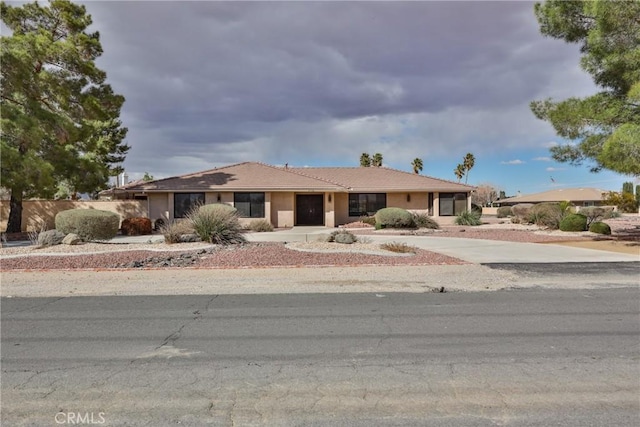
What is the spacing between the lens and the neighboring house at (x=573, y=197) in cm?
6844

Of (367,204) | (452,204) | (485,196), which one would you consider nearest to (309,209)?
(367,204)

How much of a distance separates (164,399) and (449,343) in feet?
11.5

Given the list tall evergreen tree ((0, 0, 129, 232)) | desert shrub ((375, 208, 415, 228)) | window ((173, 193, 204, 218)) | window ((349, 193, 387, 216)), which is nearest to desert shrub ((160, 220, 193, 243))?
tall evergreen tree ((0, 0, 129, 232))

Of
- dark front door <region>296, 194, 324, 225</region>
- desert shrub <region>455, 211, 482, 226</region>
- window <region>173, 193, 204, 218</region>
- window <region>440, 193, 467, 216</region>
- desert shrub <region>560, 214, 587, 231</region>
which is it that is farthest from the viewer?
window <region>440, 193, 467, 216</region>

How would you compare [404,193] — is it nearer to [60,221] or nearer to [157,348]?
[60,221]

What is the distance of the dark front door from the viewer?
33.3 metres

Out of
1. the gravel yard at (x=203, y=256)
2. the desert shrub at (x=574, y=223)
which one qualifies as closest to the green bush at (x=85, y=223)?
the gravel yard at (x=203, y=256)

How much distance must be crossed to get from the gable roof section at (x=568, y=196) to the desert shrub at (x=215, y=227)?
5981cm

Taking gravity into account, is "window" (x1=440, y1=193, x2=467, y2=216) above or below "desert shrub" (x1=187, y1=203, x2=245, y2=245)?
above

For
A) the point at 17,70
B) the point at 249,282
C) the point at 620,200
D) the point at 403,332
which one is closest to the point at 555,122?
the point at 249,282

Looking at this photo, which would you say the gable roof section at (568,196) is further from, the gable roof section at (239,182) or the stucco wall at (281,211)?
the stucco wall at (281,211)

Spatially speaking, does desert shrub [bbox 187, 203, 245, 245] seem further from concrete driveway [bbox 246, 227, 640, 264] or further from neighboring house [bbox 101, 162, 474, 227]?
neighboring house [bbox 101, 162, 474, 227]

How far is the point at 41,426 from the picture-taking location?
382 cm

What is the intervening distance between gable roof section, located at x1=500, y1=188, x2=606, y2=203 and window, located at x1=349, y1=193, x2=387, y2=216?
138 ft
